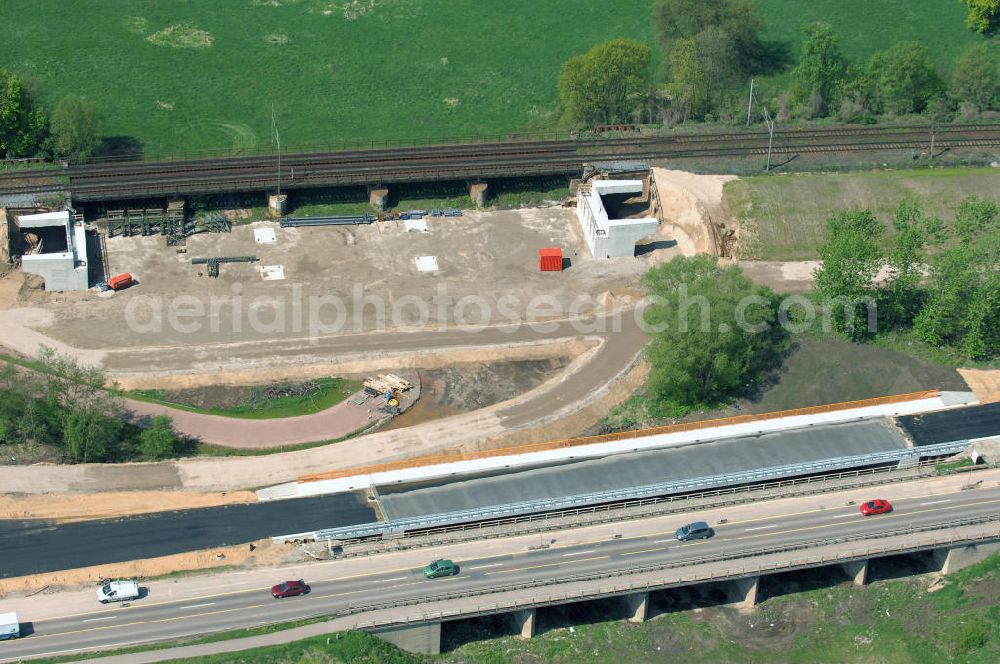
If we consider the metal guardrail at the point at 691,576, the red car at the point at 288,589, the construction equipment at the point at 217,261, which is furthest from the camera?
the construction equipment at the point at 217,261

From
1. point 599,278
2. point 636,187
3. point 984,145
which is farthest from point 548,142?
point 984,145

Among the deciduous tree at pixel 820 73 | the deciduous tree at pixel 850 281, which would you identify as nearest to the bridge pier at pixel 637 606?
the deciduous tree at pixel 850 281

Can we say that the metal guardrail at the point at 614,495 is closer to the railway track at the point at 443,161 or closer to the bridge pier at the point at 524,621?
the bridge pier at the point at 524,621

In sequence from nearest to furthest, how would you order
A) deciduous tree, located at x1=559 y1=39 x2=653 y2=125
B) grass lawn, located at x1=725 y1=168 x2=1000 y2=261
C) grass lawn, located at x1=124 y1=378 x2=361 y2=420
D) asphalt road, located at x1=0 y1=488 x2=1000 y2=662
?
asphalt road, located at x1=0 y1=488 x2=1000 y2=662
grass lawn, located at x1=124 y1=378 x2=361 y2=420
grass lawn, located at x1=725 y1=168 x2=1000 y2=261
deciduous tree, located at x1=559 y1=39 x2=653 y2=125

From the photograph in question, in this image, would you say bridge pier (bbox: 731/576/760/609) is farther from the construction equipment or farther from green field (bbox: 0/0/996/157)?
green field (bbox: 0/0/996/157)

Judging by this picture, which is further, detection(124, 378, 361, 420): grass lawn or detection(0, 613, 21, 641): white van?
detection(124, 378, 361, 420): grass lawn

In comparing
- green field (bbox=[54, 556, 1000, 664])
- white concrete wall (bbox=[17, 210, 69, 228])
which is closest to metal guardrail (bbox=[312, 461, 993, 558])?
green field (bbox=[54, 556, 1000, 664])

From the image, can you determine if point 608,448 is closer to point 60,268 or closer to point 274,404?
point 274,404
